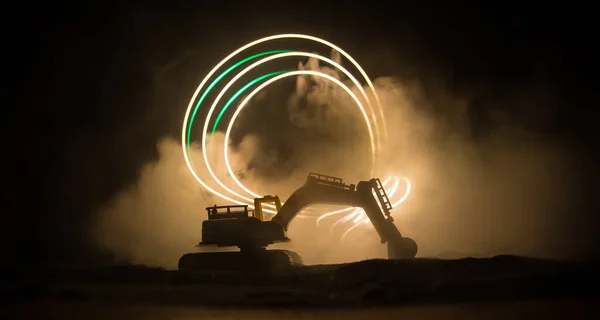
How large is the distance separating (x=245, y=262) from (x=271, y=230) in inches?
49.9

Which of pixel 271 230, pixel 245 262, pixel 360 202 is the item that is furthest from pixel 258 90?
pixel 245 262

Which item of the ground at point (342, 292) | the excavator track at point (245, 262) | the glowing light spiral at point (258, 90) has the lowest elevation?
the ground at point (342, 292)

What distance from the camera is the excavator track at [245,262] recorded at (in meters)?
15.9

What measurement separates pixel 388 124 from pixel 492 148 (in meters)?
3.82

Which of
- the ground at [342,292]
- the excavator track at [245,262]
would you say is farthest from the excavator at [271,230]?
the ground at [342,292]

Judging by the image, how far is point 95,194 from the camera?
83.1 feet

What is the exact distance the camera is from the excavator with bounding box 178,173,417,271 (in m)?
16.1

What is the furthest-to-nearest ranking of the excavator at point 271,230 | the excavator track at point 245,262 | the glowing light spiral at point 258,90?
the glowing light spiral at point 258,90, the excavator at point 271,230, the excavator track at point 245,262

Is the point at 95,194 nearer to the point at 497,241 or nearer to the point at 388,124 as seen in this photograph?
the point at 388,124

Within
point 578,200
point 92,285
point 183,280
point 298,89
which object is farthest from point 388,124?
point 92,285

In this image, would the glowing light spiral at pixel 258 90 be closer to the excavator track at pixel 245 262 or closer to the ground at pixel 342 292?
the excavator track at pixel 245 262

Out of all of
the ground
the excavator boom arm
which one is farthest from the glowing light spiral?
the ground

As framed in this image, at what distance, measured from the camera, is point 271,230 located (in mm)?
16750

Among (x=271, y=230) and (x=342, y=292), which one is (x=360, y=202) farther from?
(x=342, y=292)
